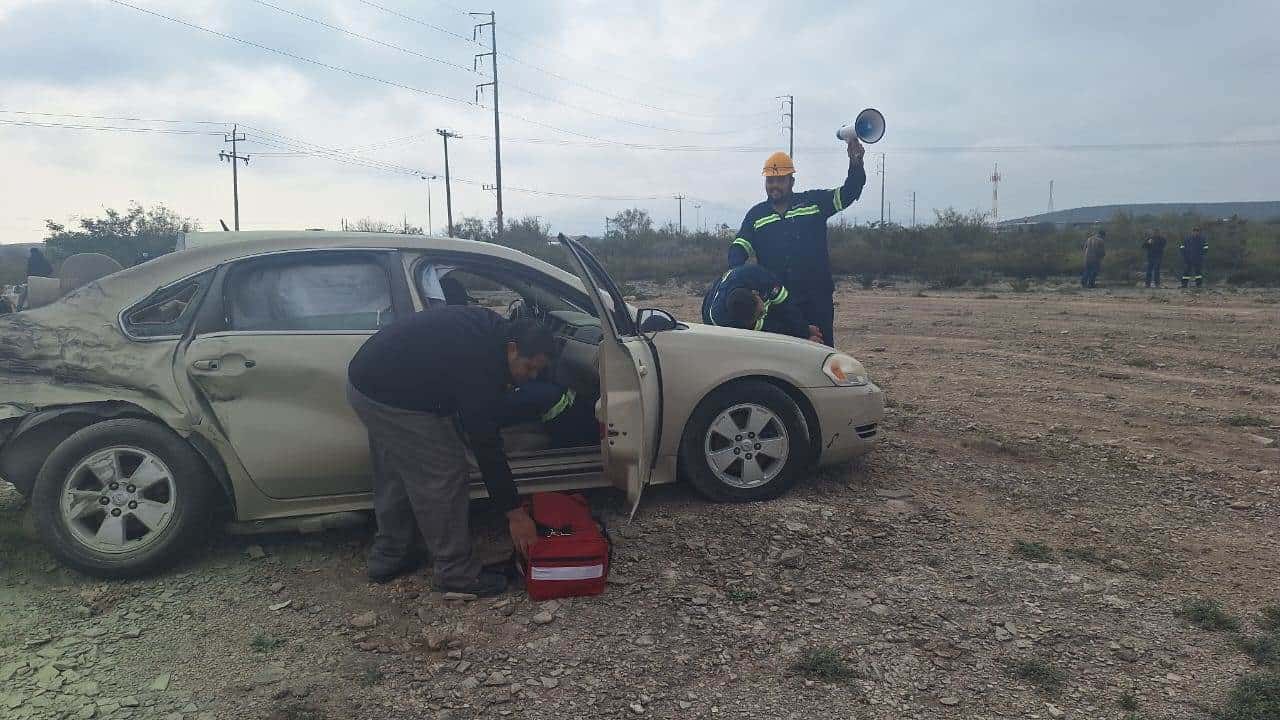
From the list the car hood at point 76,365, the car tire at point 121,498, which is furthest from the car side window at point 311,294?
the car tire at point 121,498

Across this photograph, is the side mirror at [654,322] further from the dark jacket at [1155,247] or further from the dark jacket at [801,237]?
the dark jacket at [1155,247]

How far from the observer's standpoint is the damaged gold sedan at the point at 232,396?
362 cm

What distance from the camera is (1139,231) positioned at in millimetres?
31219

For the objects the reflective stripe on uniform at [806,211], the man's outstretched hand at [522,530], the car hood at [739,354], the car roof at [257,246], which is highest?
the reflective stripe on uniform at [806,211]

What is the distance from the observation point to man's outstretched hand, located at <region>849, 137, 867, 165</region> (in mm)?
5609

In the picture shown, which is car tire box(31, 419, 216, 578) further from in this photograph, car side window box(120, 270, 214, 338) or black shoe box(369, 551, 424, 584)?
black shoe box(369, 551, 424, 584)

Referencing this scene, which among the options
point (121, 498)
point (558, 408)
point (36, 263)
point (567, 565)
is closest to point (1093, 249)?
point (558, 408)

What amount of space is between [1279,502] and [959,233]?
104ft

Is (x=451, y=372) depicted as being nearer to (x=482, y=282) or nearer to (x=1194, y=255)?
(x=482, y=282)

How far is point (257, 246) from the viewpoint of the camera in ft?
12.7

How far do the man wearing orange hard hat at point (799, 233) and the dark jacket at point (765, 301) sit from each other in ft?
0.51

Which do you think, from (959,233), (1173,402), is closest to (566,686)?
(1173,402)

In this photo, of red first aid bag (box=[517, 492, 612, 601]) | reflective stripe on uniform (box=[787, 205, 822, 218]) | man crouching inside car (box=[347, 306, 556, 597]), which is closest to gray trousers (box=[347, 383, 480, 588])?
man crouching inside car (box=[347, 306, 556, 597])

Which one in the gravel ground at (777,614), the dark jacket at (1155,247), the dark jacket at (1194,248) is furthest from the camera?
the dark jacket at (1155,247)
